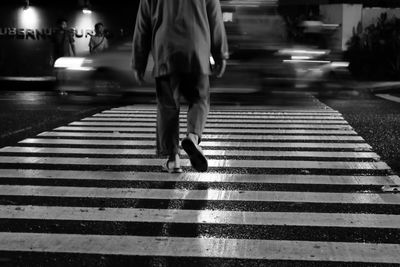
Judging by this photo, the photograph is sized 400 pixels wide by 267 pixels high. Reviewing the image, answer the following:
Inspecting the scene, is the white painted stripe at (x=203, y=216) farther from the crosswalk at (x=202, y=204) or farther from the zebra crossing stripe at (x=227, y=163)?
the zebra crossing stripe at (x=227, y=163)

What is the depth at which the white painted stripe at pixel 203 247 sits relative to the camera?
3859 mm

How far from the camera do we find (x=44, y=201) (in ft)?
17.1

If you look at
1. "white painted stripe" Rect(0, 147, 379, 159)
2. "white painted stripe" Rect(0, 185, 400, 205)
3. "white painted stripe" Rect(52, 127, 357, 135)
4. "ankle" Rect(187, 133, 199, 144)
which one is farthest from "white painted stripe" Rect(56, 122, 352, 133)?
"white painted stripe" Rect(0, 185, 400, 205)

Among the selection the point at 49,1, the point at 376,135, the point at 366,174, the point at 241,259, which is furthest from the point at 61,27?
the point at 241,259

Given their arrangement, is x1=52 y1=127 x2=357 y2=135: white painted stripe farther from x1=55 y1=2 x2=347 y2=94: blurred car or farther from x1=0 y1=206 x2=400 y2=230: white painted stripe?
x1=0 y1=206 x2=400 y2=230: white painted stripe

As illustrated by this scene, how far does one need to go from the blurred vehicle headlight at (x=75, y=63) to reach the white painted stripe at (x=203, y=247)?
364 inches

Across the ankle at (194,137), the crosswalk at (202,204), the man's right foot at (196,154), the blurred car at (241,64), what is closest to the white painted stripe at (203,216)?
the crosswalk at (202,204)

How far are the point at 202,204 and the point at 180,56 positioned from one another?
1.37 m

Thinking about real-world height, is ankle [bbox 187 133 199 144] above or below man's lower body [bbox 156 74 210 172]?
below

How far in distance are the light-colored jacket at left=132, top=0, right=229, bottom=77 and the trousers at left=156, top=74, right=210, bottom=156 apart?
0.14m

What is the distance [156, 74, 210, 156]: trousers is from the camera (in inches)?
233

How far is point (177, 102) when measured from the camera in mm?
5973

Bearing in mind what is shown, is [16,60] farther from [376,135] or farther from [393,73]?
[376,135]

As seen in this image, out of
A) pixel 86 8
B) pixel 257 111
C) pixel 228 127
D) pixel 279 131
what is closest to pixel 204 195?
pixel 279 131
